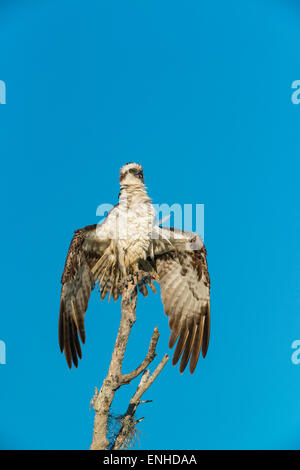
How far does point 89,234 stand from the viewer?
11.8m

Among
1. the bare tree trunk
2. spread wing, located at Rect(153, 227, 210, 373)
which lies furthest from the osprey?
the bare tree trunk

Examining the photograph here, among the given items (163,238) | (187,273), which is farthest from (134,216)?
(187,273)

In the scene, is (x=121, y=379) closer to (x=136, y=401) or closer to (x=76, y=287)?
(x=136, y=401)

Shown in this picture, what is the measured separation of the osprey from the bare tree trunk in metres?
0.88

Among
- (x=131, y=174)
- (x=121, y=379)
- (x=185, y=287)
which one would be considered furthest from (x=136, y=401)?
(x=131, y=174)

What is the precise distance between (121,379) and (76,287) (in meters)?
2.65

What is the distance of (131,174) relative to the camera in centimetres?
1183

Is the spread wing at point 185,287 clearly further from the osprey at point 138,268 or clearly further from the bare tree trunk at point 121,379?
the bare tree trunk at point 121,379

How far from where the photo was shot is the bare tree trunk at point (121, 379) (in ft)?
33.8
